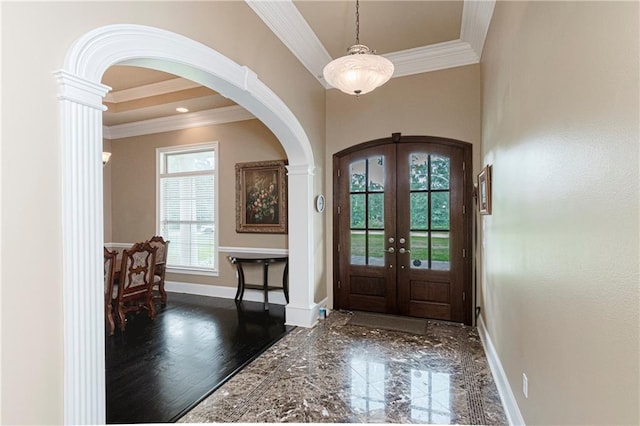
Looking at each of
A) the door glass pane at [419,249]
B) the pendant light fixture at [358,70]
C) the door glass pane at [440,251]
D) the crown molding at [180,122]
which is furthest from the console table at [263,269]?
the pendant light fixture at [358,70]

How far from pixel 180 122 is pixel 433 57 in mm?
4274

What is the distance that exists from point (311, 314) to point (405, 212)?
1.83 meters

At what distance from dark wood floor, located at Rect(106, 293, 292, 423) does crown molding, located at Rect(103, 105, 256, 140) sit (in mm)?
3065

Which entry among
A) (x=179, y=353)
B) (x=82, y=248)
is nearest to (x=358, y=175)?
(x=179, y=353)

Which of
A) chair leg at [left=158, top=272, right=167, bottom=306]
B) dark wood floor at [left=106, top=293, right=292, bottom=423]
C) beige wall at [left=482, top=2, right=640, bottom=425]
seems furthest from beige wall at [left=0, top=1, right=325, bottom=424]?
chair leg at [left=158, top=272, right=167, bottom=306]

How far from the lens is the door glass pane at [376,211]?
4.19 metres

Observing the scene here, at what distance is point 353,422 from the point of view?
6.90 ft

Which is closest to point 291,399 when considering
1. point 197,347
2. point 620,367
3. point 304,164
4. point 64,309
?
point 197,347

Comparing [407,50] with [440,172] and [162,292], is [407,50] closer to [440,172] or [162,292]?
[440,172]

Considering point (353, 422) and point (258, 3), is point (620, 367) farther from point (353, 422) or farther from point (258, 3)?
point (258, 3)

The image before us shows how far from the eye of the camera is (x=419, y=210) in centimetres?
403

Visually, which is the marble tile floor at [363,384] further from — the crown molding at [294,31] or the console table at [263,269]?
the crown molding at [294,31]

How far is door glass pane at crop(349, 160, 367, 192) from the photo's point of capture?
4293 millimetres

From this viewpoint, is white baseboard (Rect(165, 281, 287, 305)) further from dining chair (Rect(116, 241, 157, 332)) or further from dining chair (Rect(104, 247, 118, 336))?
dining chair (Rect(104, 247, 118, 336))
